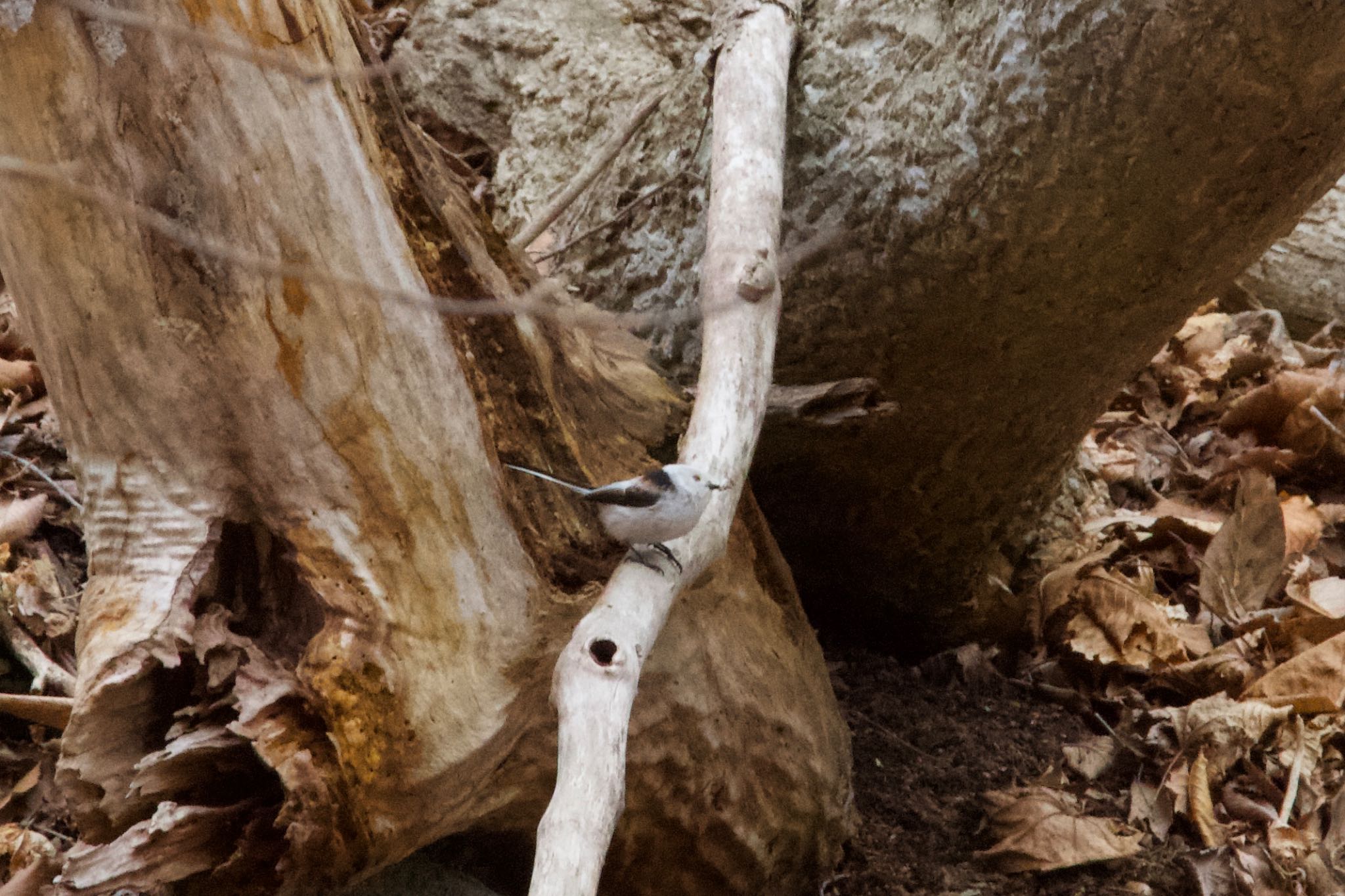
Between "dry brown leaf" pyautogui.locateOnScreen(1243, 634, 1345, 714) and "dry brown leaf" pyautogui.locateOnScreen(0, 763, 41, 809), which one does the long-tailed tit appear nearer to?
"dry brown leaf" pyautogui.locateOnScreen(0, 763, 41, 809)

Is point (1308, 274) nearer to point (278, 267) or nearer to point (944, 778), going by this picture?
point (944, 778)

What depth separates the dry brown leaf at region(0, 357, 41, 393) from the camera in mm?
2830

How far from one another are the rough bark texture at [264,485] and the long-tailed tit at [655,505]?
126 millimetres

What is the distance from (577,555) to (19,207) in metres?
0.93

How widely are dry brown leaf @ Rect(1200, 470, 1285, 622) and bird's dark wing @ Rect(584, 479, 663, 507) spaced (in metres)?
1.86

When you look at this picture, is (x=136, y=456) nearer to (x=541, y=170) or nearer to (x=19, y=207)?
(x=19, y=207)

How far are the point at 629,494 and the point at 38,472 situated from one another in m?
1.67

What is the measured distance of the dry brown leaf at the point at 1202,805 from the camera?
7.26ft

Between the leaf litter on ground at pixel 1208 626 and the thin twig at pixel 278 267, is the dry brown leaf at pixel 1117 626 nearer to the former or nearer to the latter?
the leaf litter on ground at pixel 1208 626

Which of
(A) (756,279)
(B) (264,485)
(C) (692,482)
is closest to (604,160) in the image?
(A) (756,279)

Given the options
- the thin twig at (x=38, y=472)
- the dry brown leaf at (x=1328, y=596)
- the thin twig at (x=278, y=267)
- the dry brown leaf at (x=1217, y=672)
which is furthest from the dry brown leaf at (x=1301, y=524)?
the thin twig at (x=38, y=472)

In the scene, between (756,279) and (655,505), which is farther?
(756,279)

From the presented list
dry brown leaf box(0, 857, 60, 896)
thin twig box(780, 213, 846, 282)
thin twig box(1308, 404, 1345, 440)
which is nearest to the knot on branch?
thin twig box(780, 213, 846, 282)

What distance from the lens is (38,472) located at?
101 inches
